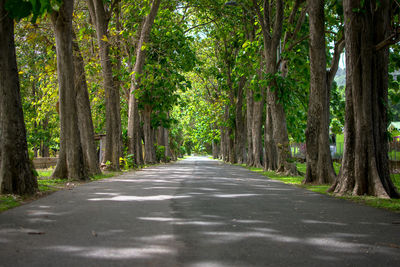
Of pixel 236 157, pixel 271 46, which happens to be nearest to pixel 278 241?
pixel 271 46

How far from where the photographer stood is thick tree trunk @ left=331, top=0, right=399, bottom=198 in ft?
32.7

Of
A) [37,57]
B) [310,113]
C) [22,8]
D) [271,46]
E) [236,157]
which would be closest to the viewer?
[22,8]

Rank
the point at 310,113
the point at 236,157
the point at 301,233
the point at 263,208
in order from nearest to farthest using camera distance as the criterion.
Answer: the point at 301,233 → the point at 263,208 → the point at 310,113 → the point at 236,157

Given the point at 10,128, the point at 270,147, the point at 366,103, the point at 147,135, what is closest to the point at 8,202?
the point at 10,128

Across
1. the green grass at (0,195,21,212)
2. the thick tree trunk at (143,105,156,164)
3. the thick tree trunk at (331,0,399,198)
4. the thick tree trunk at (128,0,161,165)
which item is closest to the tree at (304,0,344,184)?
the thick tree trunk at (331,0,399,198)

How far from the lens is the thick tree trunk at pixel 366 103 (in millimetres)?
9953

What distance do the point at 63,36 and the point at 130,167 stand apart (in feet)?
40.3

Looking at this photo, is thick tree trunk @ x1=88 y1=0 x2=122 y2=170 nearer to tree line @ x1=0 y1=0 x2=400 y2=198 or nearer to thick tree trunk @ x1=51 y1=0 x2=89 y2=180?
tree line @ x1=0 y1=0 x2=400 y2=198

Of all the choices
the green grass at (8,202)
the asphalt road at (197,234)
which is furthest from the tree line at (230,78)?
the asphalt road at (197,234)

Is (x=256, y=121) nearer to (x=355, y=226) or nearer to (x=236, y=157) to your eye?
(x=236, y=157)

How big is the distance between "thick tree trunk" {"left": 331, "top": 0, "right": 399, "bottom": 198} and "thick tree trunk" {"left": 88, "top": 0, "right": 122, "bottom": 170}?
13.9 metres

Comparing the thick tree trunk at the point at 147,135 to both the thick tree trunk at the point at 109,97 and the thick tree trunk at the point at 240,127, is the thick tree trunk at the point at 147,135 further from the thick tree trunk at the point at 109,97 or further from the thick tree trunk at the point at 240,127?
the thick tree trunk at the point at 109,97

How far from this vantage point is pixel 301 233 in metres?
5.47

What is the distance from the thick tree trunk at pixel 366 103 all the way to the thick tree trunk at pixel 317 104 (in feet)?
10.1
